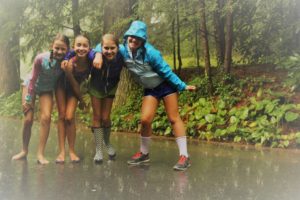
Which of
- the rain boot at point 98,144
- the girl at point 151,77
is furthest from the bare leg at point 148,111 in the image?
the rain boot at point 98,144

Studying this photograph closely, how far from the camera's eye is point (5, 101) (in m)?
15.8

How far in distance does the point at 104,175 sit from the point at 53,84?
160 cm

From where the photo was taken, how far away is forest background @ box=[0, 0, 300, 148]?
846 centimetres

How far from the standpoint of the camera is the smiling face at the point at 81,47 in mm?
6027

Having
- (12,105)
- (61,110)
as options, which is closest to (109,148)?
(61,110)

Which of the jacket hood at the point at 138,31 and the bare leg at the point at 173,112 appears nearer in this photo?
the jacket hood at the point at 138,31

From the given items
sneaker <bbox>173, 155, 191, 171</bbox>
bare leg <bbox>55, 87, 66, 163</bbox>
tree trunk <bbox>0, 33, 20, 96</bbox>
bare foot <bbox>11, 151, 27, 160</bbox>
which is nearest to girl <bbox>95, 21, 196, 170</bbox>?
sneaker <bbox>173, 155, 191, 171</bbox>

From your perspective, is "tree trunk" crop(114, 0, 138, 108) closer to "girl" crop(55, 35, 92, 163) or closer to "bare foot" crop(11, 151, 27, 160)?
"girl" crop(55, 35, 92, 163)

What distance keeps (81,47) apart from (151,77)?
102cm

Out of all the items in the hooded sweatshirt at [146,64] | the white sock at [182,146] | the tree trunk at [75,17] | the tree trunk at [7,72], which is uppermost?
the tree trunk at [75,17]

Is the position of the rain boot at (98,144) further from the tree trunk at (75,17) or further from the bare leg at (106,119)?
the tree trunk at (75,17)

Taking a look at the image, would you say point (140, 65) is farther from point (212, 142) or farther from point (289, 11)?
point (289, 11)

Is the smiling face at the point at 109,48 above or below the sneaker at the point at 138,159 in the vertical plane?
above

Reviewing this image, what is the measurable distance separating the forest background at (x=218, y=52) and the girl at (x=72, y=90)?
3.14 meters
